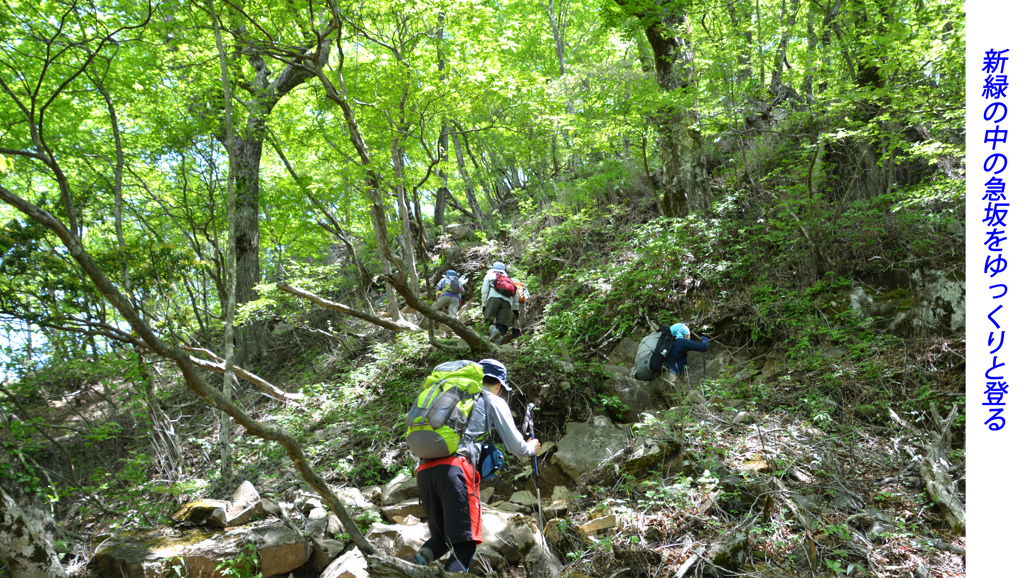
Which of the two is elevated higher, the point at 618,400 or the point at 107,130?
the point at 107,130

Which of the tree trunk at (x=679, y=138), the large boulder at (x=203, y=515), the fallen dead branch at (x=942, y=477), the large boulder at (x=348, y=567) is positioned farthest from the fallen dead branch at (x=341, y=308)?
the fallen dead branch at (x=942, y=477)

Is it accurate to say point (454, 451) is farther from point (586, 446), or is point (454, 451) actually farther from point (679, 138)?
point (679, 138)

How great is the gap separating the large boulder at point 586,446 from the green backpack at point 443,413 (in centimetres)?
197

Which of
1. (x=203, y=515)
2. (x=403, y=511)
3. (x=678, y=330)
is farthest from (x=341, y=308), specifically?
(x=678, y=330)

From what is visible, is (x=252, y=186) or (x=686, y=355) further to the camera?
(x=252, y=186)

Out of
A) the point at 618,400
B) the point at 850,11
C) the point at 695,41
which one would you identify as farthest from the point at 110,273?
the point at 850,11

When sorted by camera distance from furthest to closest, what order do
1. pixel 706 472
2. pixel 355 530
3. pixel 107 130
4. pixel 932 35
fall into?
1. pixel 107 130
2. pixel 932 35
3. pixel 706 472
4. pixel 355 530

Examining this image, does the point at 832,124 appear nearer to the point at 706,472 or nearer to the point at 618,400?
the point at 618,400

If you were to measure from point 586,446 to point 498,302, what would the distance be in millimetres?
3411

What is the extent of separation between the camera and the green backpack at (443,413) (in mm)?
3188

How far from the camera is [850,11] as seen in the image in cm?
650

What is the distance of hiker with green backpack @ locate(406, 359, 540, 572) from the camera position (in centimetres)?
313

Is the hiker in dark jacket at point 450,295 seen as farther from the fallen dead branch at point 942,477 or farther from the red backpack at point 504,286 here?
the fallen dead branch at point 942,477

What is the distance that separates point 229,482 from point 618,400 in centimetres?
463
